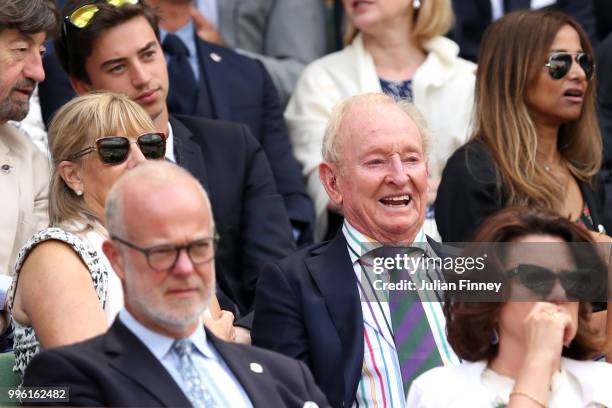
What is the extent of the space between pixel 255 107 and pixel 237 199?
37.1 inches

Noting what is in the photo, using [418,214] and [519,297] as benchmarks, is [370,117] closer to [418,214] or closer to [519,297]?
[418,214]

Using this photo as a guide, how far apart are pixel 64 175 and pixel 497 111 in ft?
6.64

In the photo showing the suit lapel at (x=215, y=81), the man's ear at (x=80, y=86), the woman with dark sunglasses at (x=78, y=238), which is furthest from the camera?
the suit lapel at (x=215, y=81)

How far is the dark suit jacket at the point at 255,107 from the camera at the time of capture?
21.2ft

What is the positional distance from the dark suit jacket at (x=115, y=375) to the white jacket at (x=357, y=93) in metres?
3.12

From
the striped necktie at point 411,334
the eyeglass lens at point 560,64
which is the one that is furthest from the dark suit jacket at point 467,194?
the striped necktie at point 411,334

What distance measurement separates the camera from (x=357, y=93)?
6855 millimetres

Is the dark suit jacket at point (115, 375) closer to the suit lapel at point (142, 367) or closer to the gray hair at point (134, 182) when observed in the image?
the suit lapel at point (142, 367)

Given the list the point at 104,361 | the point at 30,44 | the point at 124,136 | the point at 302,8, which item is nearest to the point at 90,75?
the point at 30,44

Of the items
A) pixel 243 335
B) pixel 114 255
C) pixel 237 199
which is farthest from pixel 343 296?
pixel 237 199

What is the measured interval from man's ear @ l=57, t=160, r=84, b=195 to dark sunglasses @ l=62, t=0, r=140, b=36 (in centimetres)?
113

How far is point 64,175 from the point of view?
477 cm

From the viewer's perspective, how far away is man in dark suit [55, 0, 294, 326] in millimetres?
5727

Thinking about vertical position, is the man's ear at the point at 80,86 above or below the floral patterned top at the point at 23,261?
above
